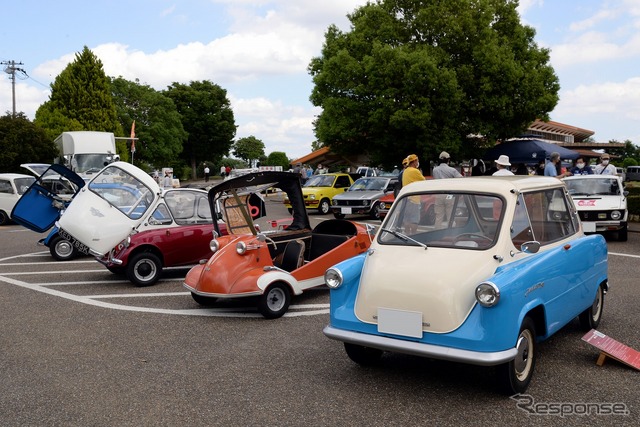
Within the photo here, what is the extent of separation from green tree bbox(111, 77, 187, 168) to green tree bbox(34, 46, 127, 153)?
315 inches

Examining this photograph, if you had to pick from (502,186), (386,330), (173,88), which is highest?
(173,88)

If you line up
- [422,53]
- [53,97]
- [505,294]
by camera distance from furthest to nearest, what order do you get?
1. [53,97]
2. [422,53]
3. [505,294]

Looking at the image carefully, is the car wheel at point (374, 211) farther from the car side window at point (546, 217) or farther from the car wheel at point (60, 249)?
the car side window at point (546, 217)

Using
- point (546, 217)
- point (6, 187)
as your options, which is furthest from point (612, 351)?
point (6, 187)

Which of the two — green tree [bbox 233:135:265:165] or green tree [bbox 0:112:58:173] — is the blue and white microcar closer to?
green tree [bbox 0:112:58:173]

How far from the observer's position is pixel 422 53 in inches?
1094

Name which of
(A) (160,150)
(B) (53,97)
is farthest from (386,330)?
(A) (160,150)

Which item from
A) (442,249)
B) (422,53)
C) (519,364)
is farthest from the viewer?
(422,53)

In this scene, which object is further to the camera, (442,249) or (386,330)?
(442,249)

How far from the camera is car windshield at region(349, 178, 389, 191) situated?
2261 centimetres

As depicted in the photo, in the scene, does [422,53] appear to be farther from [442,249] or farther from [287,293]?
[442,249]

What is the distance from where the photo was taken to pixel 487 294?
178 inches

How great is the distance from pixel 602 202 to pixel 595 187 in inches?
33.6

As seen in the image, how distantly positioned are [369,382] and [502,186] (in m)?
2.12
